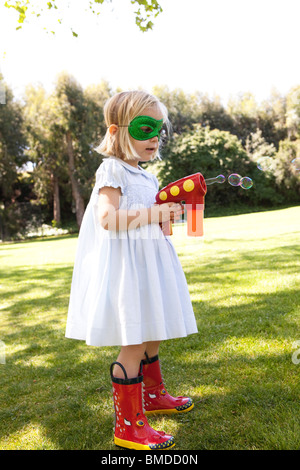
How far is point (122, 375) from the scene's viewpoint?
1.96 meters

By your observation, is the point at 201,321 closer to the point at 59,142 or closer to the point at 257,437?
the point at 257,437

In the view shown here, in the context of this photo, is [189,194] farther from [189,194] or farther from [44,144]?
[44,144]

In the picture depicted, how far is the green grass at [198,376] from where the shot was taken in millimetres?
1958

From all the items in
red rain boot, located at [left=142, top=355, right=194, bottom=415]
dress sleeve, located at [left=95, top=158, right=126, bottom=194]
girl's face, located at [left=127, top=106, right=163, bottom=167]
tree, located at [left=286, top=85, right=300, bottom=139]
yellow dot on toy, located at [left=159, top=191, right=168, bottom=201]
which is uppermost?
tree, located at [left=286, top=85, right=300, bottom=139]

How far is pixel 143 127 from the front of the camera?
2.06 m

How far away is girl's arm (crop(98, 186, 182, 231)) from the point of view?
1.93 metres

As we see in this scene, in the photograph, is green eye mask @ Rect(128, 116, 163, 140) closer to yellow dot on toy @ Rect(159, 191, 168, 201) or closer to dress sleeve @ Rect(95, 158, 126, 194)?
dress sleeve @ Rect(95, 158, 126, 194)

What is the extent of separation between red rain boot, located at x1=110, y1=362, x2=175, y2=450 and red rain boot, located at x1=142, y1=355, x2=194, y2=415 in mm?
241

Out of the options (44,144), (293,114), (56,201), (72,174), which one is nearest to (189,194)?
(72,174)

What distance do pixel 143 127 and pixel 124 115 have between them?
0.11 meters

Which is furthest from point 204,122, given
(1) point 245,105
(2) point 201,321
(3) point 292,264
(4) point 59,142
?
(2) point 201,321

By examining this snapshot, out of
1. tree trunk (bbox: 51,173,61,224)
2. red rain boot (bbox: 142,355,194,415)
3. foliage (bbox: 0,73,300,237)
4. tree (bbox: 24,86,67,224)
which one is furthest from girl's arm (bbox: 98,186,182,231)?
tree trunk (bbox: 51,173,61,224)

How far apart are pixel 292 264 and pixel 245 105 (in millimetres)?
30871

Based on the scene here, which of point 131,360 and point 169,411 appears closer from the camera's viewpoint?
point 131,360
